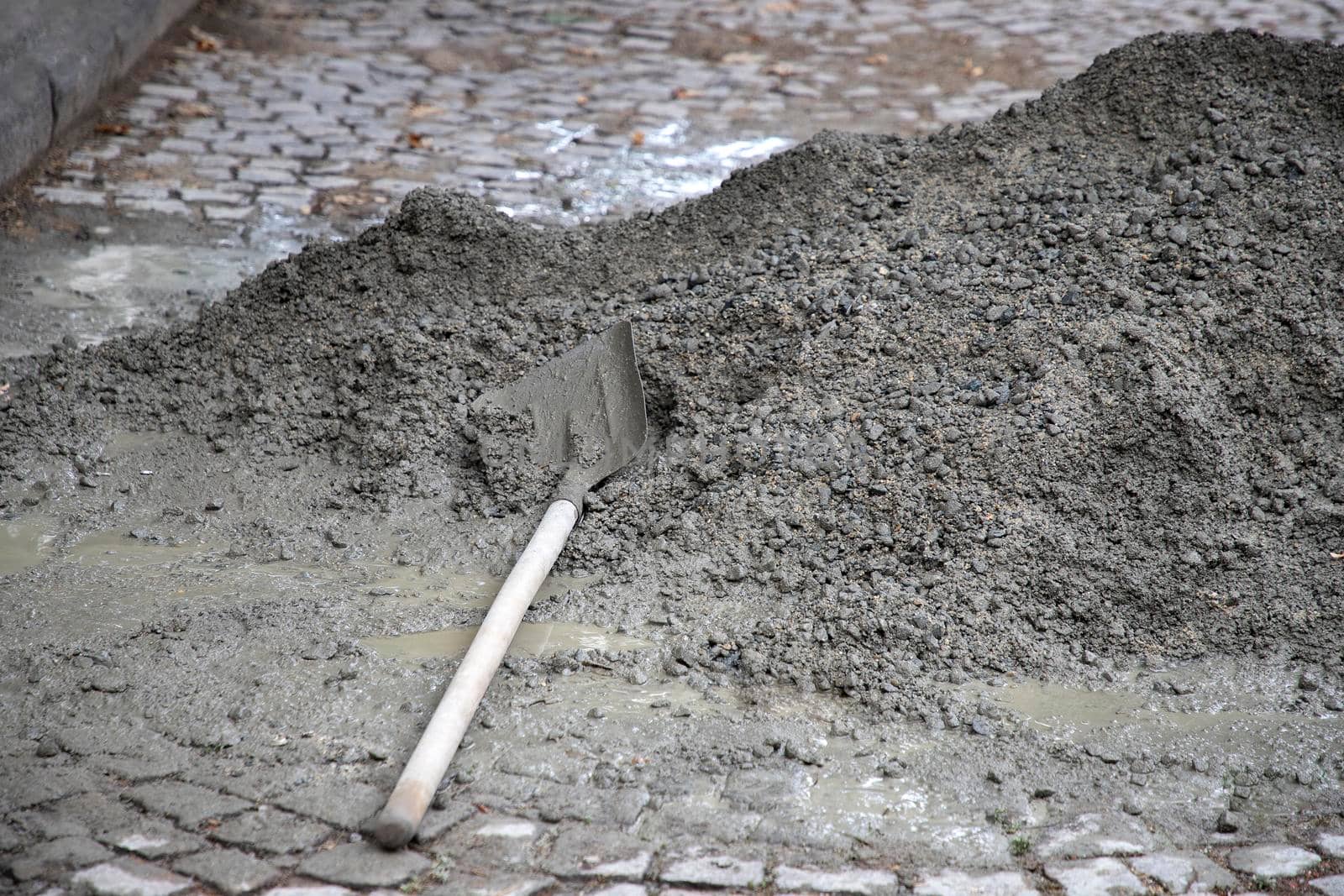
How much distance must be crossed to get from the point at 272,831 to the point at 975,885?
1.59 metres

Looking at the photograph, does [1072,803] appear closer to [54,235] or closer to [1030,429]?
[1030,429]

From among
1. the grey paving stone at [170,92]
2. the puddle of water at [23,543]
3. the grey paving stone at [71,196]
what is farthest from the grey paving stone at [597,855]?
the grey paving stone at [170,92]

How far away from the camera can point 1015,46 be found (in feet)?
30.0

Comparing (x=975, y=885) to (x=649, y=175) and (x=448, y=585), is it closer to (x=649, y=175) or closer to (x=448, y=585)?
(x=448, y=585)

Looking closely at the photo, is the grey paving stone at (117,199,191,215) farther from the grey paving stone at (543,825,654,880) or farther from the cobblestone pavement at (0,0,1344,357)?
the grey paving stone at (543,825,654,880)

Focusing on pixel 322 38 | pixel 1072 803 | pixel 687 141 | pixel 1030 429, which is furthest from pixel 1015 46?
pixel 1072 803

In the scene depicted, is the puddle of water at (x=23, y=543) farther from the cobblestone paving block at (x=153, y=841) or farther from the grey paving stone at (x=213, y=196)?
the grey paving stone at (x=213, y=196)

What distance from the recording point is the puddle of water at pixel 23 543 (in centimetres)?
366

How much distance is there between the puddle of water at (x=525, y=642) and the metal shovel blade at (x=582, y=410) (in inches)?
24.7

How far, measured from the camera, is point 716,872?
2531 millimetres

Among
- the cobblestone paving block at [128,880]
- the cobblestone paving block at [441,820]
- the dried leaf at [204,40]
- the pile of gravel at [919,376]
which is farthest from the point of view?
the dried leaf at [204,40]

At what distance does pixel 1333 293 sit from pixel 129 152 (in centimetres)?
665

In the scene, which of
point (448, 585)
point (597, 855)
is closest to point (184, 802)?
point (597, 855)

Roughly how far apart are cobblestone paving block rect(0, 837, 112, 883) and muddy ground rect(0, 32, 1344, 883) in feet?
0.28
